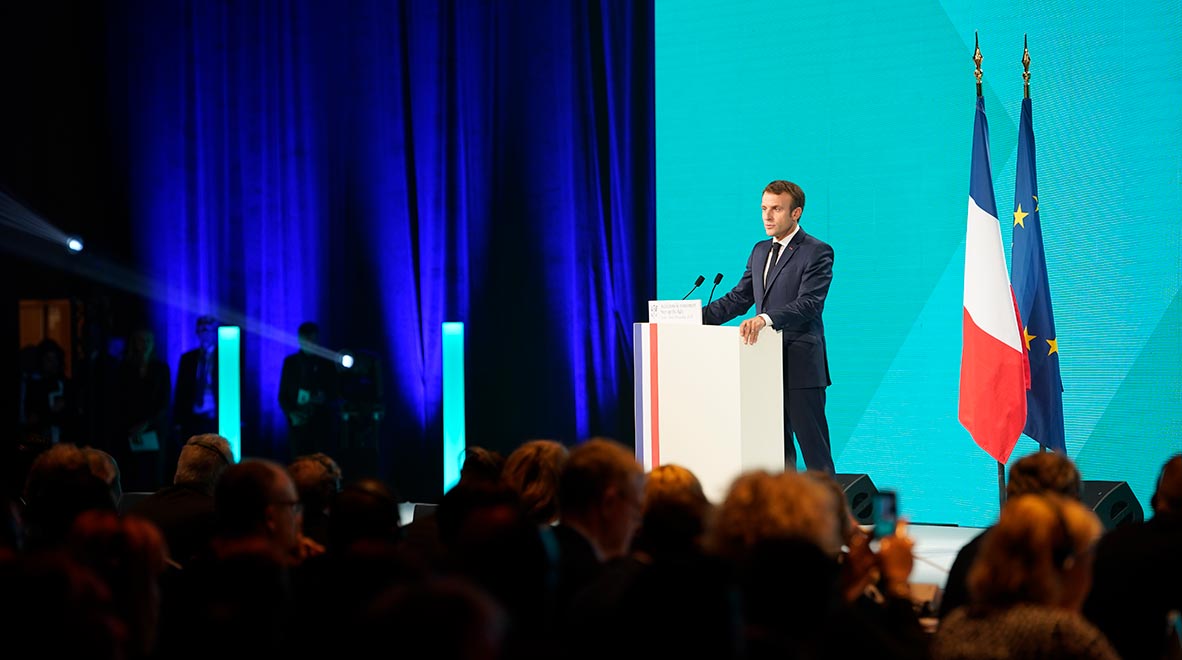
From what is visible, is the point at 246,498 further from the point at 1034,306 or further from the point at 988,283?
the point at 1034,306

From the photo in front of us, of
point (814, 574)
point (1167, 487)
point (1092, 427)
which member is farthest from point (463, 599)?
point (1092, 427)

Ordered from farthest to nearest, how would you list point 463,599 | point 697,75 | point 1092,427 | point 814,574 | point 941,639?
point 697,75
point 1092,427
point 941,639
point 814,574
point 463,599

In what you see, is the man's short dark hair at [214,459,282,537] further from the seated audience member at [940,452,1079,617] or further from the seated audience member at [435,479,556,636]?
the seated audience member at [940,452,1079,617]

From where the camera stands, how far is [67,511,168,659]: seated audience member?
214 centimetres

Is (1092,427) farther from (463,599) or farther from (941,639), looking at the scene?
(463,599)

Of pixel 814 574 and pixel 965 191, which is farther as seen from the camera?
pixel 965 191

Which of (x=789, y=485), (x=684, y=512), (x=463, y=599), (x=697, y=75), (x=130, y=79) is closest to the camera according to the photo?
(x=463, y=599)

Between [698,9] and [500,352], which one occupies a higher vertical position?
[698,9]

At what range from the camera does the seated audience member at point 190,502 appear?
146 inches

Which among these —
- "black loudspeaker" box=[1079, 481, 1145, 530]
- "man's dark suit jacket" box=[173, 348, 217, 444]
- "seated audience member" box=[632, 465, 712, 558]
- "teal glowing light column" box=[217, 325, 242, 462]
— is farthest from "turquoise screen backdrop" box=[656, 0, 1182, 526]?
"seated audience member" box=[632, 465, 712, 558]

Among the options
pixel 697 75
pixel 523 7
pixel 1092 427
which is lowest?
pixel 1092 427

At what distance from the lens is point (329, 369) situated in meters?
8.44

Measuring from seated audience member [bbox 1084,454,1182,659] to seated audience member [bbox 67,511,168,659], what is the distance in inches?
74.0

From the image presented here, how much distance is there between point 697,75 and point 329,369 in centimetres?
312
